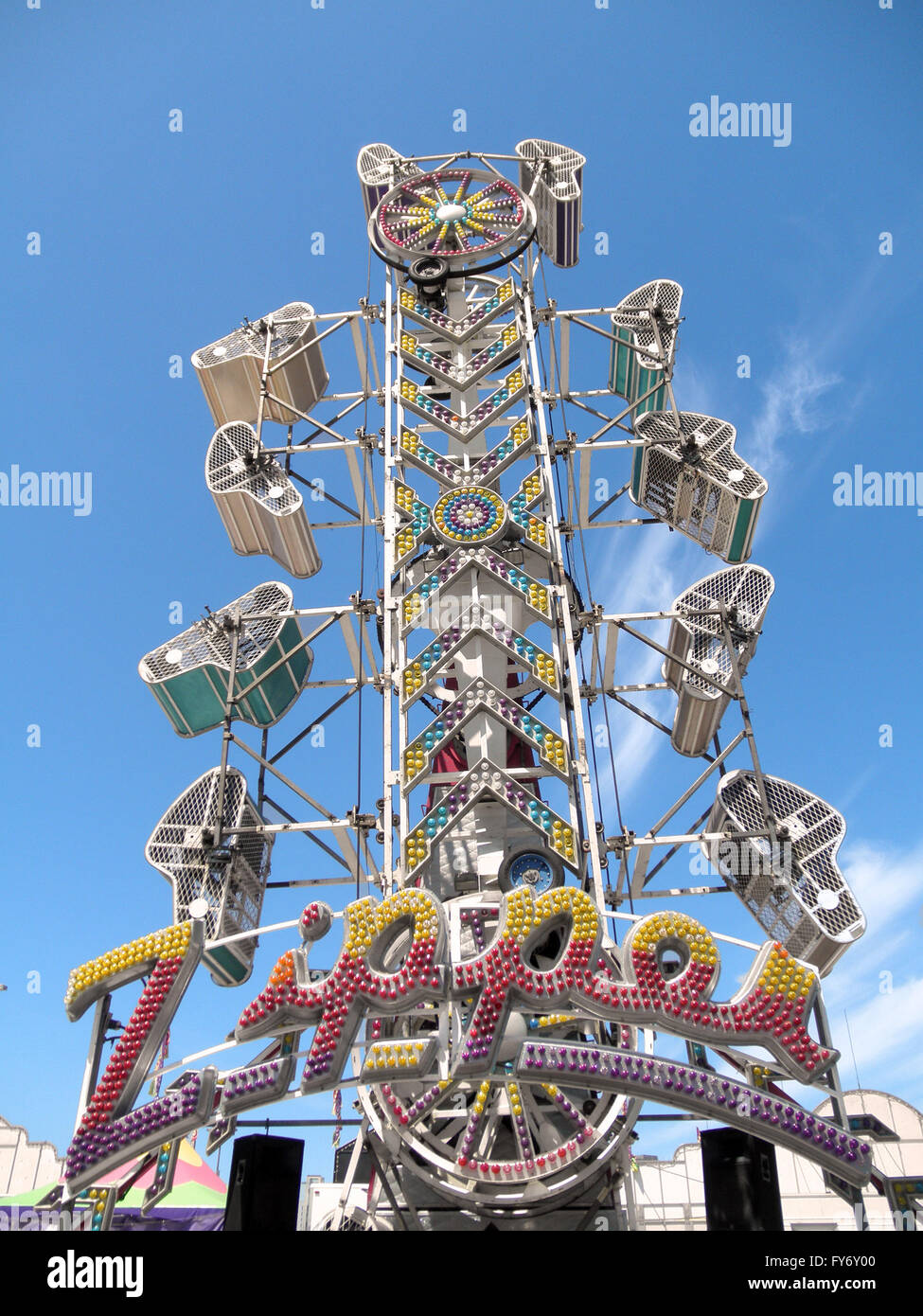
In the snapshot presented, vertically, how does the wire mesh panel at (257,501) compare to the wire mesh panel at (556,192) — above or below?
below

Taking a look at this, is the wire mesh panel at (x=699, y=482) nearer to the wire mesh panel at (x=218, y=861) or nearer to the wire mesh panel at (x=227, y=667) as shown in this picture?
the wire mesh panel at (x=227, y=667)

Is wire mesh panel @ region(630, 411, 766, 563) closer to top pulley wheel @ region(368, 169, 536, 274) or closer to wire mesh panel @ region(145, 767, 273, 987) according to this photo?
top pulley wheel @ region(368, 169, 536, 274)

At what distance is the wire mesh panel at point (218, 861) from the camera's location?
15.0 metres

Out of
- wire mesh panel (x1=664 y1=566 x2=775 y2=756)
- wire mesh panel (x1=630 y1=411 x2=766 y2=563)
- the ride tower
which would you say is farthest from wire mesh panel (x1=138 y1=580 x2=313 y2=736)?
wire mesh panel (x1=630 y1=411 x2=766 y2=563)

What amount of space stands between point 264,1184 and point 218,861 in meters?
5.52

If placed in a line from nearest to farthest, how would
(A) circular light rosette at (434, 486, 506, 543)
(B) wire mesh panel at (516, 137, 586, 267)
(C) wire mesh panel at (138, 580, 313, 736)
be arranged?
(A) circular light rosette at (434, 486, 506, 543), (C) wire mesh panel at (138, 580, 313, 736), (B) wire mesh panel at (516, 137, 586, 267)

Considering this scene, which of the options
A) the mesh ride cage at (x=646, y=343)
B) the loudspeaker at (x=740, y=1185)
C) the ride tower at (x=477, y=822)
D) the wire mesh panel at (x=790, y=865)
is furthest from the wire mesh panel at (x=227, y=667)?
the loudspeaker at (x=740, y=1185)

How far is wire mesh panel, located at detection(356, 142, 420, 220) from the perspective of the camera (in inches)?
837

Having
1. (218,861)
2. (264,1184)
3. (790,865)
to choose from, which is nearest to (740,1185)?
(264,1184)

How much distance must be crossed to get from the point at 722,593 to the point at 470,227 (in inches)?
348

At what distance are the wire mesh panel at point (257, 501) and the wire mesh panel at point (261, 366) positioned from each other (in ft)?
5.11

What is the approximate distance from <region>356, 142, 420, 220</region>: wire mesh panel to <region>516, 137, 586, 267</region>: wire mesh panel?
101 inches

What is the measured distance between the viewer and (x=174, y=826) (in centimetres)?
1577
